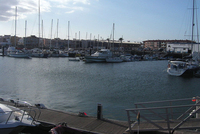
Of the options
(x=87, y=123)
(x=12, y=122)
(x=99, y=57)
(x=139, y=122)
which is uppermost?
(x=99, y=57)

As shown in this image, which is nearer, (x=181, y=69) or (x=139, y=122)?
(x=139, y=122)

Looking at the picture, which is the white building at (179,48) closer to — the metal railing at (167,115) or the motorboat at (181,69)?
the motorboat at (181,69)

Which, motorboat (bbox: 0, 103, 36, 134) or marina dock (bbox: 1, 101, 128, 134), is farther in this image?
marina dock (bbox: 1, 101, 128, 134)

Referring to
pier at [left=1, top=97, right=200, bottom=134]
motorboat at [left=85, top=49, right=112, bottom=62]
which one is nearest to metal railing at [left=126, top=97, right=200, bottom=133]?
pier at [left=1, top=97, right=200, bottom=134]

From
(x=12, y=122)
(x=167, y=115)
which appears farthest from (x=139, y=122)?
(x=12, y=122)

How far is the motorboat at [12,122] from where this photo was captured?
328 inches

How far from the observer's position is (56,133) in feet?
27.5

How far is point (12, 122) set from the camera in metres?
8.57

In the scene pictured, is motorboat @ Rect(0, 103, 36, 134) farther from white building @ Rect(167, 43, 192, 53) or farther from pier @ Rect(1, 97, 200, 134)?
white building @ Rect(167, 43, 192, 53)

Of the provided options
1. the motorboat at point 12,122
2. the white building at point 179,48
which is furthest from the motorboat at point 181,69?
the white building at point 179,48

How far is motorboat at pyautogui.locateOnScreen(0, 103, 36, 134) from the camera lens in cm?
834

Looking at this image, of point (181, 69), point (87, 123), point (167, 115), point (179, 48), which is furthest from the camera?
point (179, 48)

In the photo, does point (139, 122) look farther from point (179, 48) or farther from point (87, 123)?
point (179, 48)

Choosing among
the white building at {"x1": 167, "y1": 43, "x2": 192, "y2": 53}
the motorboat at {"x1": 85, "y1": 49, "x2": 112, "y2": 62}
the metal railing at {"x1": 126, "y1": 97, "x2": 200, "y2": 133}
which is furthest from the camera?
the white building at {"x1": 167, "y1": 43, "x2": 192, "y2": 53}
